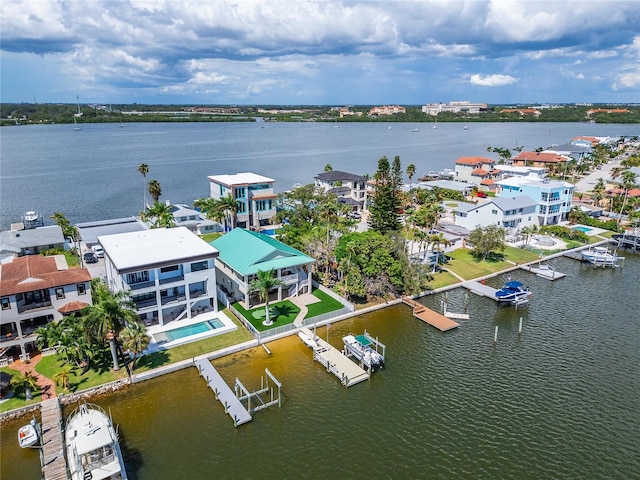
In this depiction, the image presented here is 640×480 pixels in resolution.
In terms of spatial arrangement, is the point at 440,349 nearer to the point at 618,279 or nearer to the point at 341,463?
the point at 341,463

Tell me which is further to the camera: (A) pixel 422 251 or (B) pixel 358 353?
(A) pixel 422 251

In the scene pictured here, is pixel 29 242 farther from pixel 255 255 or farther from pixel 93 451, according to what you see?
pixel 93 451

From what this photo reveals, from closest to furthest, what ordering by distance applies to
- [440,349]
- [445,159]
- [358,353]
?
[358,353], [440,349], [445,159]

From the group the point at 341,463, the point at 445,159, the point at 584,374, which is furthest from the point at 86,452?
the point at 445,159

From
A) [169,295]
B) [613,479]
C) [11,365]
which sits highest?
[169,295]

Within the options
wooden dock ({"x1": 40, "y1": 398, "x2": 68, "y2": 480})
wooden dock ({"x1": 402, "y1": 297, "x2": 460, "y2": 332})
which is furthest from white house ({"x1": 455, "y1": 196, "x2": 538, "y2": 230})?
wooden dock ({"x1": 40, "y1": 398, "x2": 68, "y2": 480})

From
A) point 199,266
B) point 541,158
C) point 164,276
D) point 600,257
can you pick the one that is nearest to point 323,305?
point 199,266
